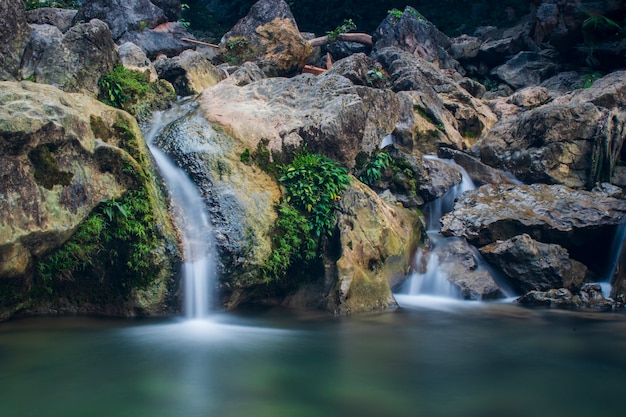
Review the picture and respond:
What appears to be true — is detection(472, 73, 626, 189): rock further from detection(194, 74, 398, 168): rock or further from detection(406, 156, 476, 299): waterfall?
detection(194, 74, 398, 168): rock

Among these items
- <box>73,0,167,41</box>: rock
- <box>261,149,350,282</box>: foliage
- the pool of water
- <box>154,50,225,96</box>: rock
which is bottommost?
the pool of water

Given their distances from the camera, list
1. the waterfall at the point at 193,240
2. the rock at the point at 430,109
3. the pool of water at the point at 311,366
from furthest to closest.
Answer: the rock at the point at 430,109 < the waterfall at the point at 193,240 < the pool of water at the point at 311,366

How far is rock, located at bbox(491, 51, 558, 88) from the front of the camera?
20.6m

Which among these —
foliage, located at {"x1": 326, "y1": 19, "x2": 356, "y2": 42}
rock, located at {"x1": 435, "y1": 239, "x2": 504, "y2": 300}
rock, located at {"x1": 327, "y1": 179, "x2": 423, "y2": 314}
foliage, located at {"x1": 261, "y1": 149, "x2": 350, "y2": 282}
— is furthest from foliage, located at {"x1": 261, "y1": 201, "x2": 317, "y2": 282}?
foliage, located at {"x1": 326, "y1": 19, "x2": 356, "y2": 42}

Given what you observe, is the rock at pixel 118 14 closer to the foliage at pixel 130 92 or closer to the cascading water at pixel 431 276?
the foliage at pixel 130 92

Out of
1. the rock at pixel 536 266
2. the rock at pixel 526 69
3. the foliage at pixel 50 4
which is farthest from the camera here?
the rock at pixel 526 69

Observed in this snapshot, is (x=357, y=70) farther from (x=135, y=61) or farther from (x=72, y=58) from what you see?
(x=72, y=58)

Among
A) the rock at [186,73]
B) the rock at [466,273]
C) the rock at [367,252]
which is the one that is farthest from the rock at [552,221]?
the rock at [186,73]

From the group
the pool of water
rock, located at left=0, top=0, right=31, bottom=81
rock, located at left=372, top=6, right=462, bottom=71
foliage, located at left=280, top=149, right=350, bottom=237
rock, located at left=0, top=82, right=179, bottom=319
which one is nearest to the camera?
the pool of water

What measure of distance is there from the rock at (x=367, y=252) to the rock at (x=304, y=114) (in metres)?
0.99

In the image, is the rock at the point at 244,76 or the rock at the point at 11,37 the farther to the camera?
the rock at the point at 244,76

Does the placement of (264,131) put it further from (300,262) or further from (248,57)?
(248,57)

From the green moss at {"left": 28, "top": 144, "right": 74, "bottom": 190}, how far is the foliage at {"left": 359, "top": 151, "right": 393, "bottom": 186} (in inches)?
254

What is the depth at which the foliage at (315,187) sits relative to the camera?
8398 millimetres
